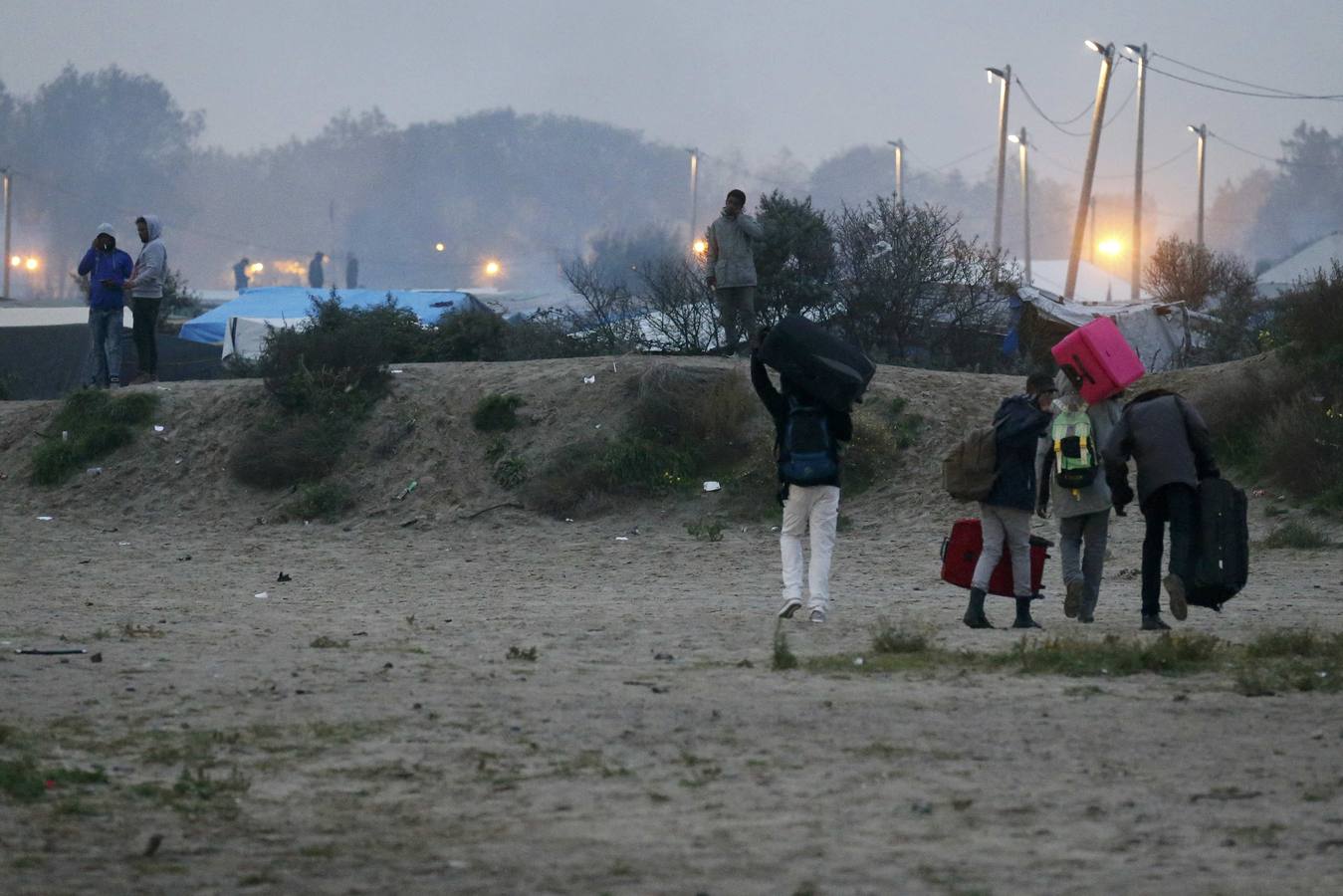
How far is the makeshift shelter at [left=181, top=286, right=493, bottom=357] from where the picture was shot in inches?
1092

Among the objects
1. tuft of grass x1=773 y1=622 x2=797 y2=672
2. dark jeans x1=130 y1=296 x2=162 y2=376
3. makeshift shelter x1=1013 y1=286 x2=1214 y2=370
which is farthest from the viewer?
makeshift shelter x1=1013 y1=286 x2=1214 y2=370

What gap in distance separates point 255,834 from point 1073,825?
7.78ft

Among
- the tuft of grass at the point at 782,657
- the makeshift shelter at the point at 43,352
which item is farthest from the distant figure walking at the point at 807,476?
the makeshift shelter at the point at 43,352

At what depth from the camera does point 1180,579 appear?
31.6ft

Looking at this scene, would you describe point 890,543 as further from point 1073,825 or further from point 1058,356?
point 1073,825

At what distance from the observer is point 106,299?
19734 millimetres

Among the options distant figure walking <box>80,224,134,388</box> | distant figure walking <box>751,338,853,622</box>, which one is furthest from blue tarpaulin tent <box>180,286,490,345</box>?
distant figure walking <box>751,338,853,622</box>

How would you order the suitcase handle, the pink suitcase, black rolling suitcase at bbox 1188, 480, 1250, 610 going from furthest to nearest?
the suitcase handle → the pink suitcase → black rolling suitcase at bbox 1188, 480, 1250, 610

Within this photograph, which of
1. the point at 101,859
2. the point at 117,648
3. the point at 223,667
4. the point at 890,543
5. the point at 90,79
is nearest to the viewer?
the point at 101,859

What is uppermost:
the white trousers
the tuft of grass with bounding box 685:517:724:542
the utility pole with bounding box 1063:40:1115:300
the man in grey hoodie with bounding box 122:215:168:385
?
the utility pole with bounding box 1063:40:1115:300

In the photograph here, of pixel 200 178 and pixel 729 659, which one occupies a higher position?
pixel 200 178

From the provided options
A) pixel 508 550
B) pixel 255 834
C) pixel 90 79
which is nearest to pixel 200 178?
pixel 90 79

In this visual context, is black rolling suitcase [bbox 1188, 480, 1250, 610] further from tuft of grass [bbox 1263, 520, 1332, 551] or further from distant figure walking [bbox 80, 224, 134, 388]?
distant figure walking [bbox 80, 224, 134, 388]

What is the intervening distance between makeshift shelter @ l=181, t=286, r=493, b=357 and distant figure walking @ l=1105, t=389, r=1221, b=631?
16804 mm
